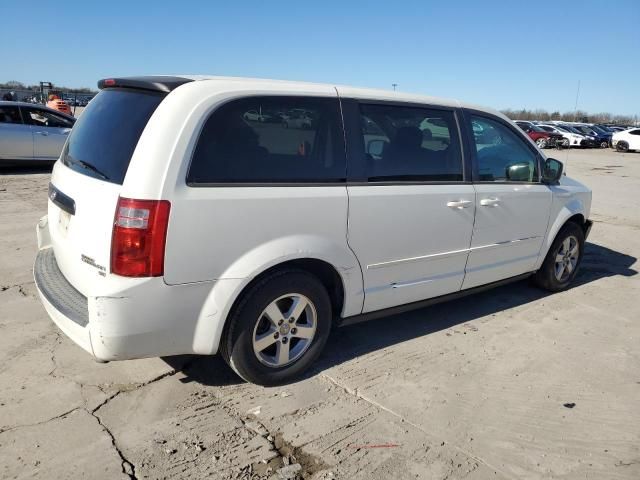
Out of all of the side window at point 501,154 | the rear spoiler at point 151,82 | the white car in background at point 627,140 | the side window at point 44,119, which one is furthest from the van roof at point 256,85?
the white car in background at point 627,140

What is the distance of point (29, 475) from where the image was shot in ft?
8.18

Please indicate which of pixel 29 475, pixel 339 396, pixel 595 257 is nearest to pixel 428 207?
pixel 339 396

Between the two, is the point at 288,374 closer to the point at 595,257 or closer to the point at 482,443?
the point at 482,443

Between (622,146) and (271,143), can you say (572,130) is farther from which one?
(271,143)

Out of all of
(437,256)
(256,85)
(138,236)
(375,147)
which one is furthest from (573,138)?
(138,236)

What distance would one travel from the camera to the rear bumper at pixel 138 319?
271 centimetres

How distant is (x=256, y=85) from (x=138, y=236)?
1.17m

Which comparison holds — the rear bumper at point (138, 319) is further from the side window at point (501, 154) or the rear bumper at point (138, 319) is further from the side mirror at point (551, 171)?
the side mirror at point (551, 171)

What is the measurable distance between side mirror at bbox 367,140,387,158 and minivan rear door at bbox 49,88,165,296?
53.9 inches

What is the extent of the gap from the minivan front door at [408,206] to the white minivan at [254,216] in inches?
0.5

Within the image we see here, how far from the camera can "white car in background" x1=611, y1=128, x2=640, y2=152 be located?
105 ft

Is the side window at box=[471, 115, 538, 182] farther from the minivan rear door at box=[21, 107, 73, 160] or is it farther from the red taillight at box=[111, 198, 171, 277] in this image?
the minivan rear door at box=[21, 107, 73, 160]

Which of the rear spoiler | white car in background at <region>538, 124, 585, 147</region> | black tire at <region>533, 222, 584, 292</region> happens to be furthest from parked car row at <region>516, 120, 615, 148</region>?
the rear spoiler

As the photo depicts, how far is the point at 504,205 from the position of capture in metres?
4.43
